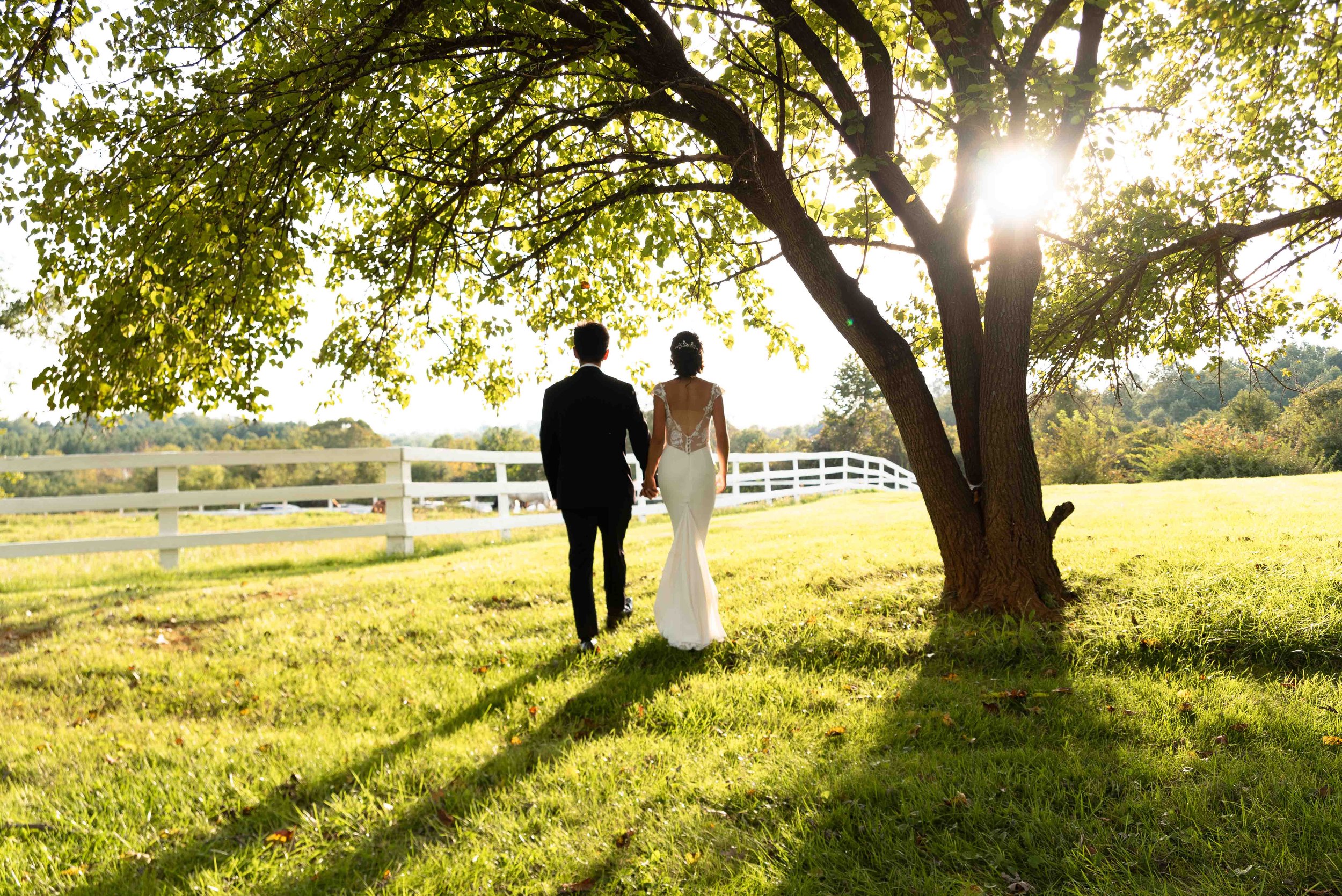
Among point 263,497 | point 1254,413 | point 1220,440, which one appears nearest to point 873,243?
point 263,497

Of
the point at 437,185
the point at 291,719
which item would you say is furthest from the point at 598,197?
the point at 291,719

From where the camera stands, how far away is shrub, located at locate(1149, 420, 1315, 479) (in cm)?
2398

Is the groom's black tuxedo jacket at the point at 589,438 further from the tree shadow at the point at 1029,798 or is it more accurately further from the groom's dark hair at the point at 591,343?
the tree shadow at the point at 1029,798

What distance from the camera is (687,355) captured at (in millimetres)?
5535

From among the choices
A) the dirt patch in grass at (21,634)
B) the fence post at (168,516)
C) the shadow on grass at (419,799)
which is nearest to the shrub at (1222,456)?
the shadow on grass at (419,799)

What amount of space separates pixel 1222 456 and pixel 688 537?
26.2m

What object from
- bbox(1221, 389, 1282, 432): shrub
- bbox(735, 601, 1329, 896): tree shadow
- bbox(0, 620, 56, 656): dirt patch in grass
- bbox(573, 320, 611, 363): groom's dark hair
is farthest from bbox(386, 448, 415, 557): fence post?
bbox(1221, 389, 1282, 432): shrub

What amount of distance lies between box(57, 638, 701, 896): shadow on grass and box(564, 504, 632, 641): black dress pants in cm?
42

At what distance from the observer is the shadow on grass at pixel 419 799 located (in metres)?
2.90

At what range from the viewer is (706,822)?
3.06 meters

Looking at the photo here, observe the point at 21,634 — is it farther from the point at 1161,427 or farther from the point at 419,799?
the point at 1161,427

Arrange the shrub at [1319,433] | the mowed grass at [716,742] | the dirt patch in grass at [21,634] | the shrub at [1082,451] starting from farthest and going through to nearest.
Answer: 1. the shrub at [1082,451]
2. the shrub at [1319,433]
3. the dirt patch in grass at [21,634]
4. the mowed grass at [716,742]

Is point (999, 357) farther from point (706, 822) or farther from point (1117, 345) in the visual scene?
point (706, 822)

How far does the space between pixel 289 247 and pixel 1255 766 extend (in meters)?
6.01
